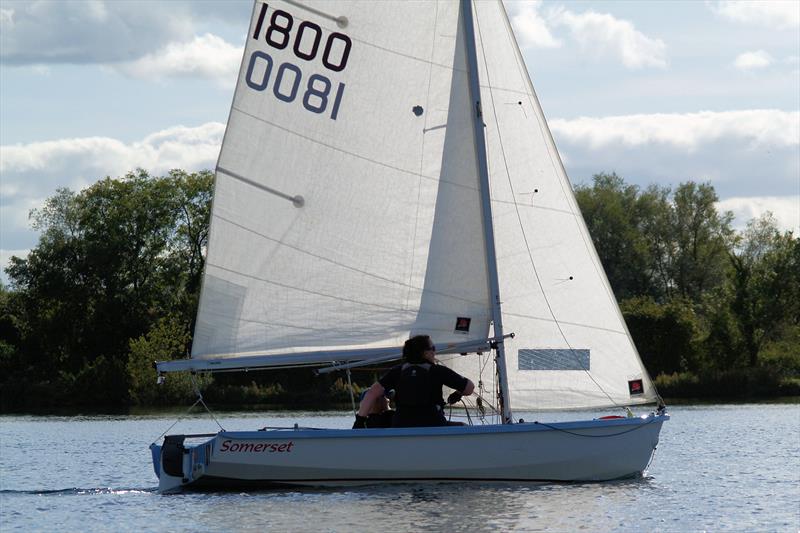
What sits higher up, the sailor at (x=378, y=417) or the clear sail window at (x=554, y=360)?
the clear sail window at (x=554, y=360)

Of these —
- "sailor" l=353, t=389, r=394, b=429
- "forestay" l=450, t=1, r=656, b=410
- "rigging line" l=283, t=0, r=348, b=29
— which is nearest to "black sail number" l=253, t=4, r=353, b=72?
"rigging line" l=283, t=0, r=348, b=29

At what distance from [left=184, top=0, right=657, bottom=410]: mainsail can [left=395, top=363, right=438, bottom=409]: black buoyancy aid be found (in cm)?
136

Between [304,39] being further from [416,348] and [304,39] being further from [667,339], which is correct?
[667,339]

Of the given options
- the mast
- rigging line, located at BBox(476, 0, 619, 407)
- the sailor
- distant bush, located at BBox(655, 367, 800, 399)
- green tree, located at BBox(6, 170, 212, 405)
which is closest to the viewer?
the sailor

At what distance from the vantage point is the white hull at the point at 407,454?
1825 centimetres

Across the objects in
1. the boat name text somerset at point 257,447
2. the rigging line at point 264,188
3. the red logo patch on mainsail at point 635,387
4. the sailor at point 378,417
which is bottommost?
the boat name text somerset at point 257,447

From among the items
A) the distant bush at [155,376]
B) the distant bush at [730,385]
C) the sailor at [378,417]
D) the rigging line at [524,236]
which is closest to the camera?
the sailor at [378,417]

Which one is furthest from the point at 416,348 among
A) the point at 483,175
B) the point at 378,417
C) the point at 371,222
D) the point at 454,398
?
the point at 483,175

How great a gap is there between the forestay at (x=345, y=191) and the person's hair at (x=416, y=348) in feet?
3.95

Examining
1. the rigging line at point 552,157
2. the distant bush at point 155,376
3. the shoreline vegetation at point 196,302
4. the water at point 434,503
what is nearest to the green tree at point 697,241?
the shoreline vegetation at point 196,302

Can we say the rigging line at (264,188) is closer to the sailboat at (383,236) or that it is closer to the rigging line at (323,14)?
the sailboat at (383,236)

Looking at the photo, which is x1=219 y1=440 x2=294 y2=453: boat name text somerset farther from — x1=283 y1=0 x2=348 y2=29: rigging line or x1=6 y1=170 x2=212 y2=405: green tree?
x1=6 y1=170 x2=212 y2=405: green tree

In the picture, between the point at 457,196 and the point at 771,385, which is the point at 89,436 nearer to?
the point at 457,196

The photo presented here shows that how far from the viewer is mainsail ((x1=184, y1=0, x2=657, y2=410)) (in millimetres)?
19453
